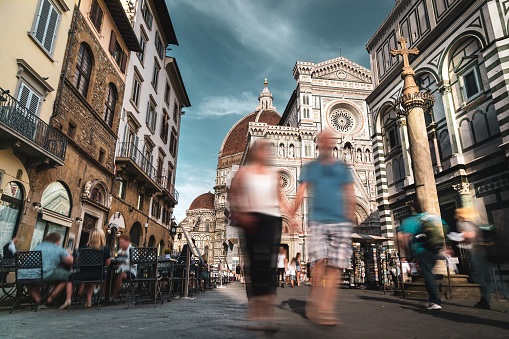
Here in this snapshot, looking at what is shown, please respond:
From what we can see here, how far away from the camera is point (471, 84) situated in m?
10.8

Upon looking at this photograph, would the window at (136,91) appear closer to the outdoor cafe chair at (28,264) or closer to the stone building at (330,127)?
the outdoor cafe chair at (28,264)

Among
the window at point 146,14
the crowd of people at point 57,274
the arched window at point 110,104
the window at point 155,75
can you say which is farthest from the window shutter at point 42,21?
the window at point 155,75

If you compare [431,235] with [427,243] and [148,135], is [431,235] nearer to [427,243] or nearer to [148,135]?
[427,243]

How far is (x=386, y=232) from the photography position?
1491 centimetres

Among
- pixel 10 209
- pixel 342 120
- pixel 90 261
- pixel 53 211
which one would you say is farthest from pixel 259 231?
pixel 342 120

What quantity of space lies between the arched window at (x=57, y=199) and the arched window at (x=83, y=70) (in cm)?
411

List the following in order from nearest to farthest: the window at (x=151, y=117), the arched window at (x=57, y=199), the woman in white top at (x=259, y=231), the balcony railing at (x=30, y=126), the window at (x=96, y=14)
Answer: the woman in white top at (x=259, y=231) < the balcony railing at (x=30, y=126) < the arched window at (x=57, y=199) < the window at (x=96, y=14) < the window at (x=151, y=117)

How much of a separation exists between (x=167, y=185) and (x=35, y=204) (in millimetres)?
14509

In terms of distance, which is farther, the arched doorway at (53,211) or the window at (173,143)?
the window at (173,143)

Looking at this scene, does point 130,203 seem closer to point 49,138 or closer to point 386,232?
point 49,138

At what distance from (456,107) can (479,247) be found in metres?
8.52

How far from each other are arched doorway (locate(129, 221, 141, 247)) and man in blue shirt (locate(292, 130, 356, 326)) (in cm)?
1620

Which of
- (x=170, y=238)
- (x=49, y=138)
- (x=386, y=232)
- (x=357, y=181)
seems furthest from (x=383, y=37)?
(x=357, y=181)

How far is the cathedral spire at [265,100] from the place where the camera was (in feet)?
331
